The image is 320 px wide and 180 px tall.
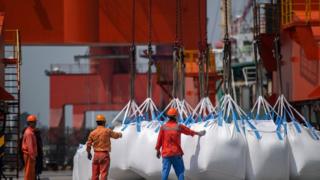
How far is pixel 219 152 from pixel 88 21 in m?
10.0

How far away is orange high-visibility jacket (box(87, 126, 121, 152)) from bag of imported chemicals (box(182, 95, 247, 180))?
1.59 metres

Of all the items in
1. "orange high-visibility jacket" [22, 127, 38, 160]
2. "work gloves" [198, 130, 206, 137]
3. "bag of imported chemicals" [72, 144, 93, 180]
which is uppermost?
"work gloves" [198, 130, 206, 137]

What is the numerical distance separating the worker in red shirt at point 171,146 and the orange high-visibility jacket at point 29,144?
3119 mm

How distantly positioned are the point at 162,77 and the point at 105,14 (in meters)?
12.0

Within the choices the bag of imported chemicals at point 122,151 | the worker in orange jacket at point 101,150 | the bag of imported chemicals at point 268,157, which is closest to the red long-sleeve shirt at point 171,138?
the worker in orange jacket at point 101,150

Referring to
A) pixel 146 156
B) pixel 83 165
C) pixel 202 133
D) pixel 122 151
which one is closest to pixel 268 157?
pixel 202 133

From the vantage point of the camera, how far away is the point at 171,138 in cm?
1559

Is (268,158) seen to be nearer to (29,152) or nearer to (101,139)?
(101,139)

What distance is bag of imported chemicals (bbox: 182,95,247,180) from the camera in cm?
1568

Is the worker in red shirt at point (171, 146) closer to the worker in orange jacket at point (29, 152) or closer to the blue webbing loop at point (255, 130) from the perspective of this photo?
the blue webbing loop at point (255, 130)

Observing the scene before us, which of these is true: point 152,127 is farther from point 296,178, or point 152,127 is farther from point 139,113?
point 296,178

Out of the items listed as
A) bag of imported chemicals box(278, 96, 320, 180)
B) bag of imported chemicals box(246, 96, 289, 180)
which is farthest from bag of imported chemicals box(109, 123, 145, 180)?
bag of imported chemicals box(278, 96, 320, 180)

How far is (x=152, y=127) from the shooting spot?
17344mm

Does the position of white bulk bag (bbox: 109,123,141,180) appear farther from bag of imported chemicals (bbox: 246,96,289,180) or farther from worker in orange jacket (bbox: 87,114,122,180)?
bag of imported chemicals (bbox: 246,96,289,180)
